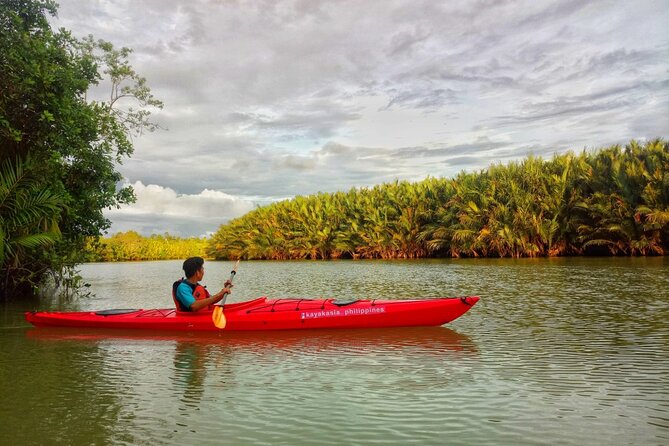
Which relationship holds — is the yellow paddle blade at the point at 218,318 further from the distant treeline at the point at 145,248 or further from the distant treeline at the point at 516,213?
the distant treeline at the point at 145,248

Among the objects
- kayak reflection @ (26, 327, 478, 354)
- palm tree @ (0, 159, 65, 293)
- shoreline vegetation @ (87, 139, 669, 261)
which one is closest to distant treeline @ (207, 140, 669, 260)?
shoreline vegetation @ (87, 139, 669, 261)

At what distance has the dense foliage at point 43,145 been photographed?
34.8 feet

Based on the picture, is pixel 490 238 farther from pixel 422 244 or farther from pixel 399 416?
pixel 399 416

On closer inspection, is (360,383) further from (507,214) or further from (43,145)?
(507,214)

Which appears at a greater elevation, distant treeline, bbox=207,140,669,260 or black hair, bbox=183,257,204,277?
distant treeline, bbox=207,140,669,260

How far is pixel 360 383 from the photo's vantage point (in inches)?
206

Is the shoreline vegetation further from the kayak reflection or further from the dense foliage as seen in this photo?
the kayak reflection

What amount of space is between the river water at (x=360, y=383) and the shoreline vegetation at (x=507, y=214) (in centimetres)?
802

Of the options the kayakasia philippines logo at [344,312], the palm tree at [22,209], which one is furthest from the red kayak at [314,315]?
the palm tree at [22,209]

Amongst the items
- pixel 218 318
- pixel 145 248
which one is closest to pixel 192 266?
pixel 218 318

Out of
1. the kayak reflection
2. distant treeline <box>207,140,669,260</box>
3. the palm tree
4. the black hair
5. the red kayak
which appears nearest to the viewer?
the kayak reflection

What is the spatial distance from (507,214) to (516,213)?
467 millimetres

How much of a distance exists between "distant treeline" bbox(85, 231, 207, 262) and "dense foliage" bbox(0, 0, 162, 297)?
29684mm

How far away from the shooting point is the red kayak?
8.21m
